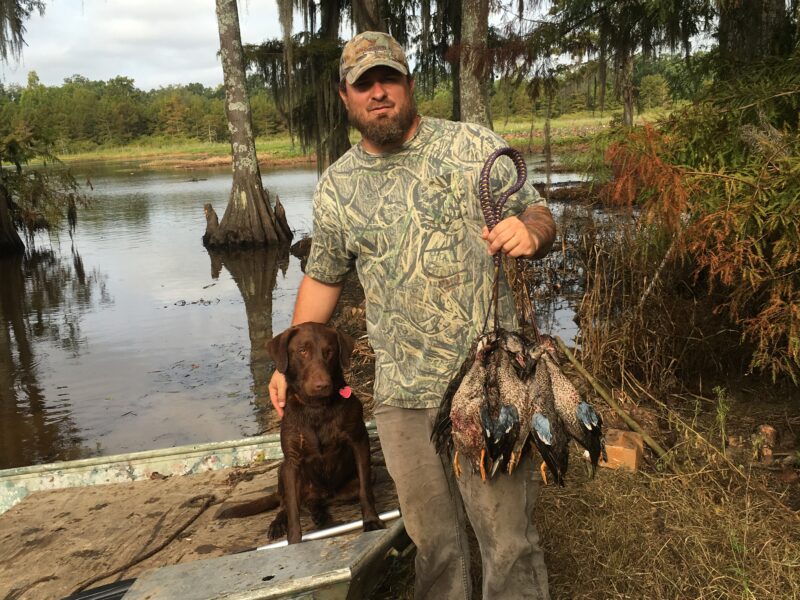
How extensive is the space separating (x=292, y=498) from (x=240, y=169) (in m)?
17.1

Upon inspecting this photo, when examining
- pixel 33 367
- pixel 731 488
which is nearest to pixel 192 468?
pixel 731 488

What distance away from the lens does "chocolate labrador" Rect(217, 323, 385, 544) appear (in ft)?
12.2

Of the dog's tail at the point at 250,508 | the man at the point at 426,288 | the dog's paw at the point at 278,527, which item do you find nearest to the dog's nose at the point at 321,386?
the man at the point at 426,288

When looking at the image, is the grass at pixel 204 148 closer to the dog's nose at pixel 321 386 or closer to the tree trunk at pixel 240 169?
the tree trunk at pixel 240 169

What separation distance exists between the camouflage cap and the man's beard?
0.56 ft

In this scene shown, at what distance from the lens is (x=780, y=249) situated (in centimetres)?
455

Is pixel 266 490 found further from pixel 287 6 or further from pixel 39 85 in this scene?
pixel 39 85

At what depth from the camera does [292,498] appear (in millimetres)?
3873

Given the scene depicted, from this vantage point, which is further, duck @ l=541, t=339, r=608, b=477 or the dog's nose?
the dog's nose

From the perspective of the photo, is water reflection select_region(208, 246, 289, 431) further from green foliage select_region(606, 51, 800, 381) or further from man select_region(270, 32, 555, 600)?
man select_region(270, 32, 555, 600)

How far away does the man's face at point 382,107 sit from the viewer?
9.71ft

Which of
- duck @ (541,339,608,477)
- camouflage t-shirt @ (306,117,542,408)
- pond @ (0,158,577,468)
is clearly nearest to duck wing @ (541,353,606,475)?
duck @ (541,339,608,477)

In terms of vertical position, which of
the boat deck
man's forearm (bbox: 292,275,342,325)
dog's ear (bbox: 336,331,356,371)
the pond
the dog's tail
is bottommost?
the pond

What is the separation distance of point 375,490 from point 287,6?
1682 cm
